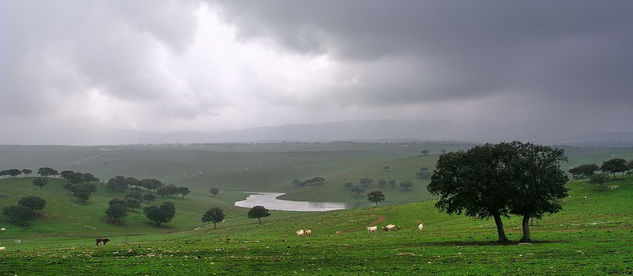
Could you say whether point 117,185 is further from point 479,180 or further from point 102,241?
point 479,180

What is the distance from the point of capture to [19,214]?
4094 inches

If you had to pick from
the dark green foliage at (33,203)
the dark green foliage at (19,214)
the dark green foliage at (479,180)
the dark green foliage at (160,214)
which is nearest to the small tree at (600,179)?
the dark green foliage at (479,180)

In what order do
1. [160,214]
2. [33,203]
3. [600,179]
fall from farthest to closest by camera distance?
[160,214] < [33,203] < [600,179]

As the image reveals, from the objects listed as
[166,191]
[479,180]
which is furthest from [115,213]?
[479,180]

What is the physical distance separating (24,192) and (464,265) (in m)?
160

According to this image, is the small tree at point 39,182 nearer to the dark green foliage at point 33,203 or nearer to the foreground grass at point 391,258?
the dark green foliage at point 33,203

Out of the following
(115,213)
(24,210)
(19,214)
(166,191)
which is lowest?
(166,191)

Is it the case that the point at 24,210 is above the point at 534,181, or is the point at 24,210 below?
below

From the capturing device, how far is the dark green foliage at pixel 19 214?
104 metres

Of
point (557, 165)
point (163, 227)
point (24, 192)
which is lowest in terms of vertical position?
point (163, 227)

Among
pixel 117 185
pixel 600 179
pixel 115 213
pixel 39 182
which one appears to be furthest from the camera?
pixel 117 185

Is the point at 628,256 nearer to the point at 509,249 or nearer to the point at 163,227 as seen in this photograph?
the point at 509,249

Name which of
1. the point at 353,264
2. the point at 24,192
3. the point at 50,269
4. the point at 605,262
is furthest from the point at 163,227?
the point at 605,262

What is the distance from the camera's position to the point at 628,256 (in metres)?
28.2
